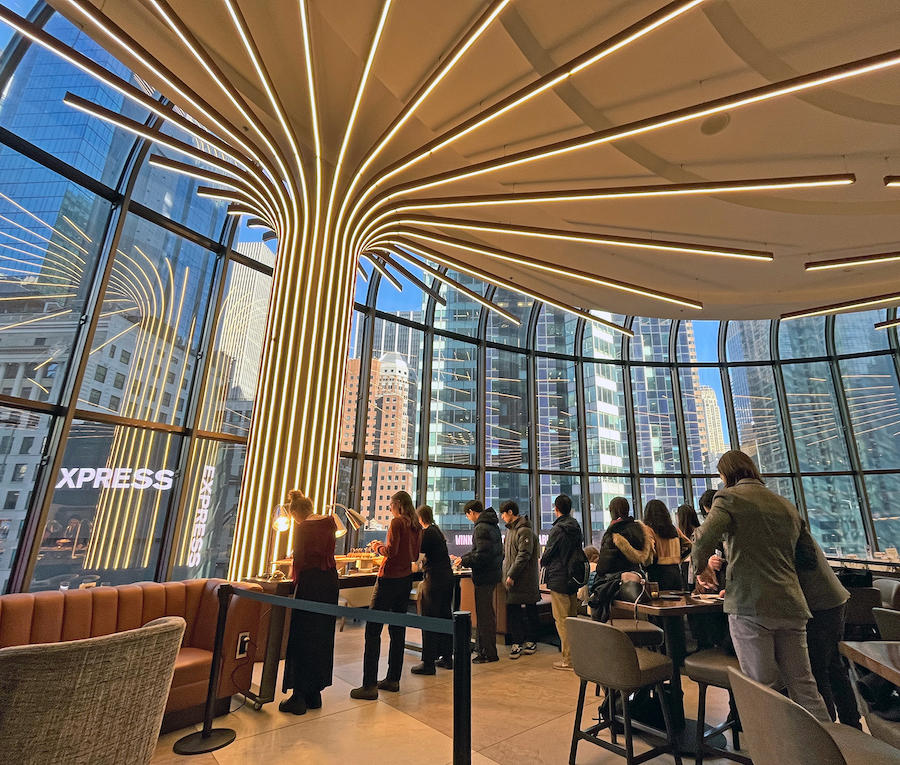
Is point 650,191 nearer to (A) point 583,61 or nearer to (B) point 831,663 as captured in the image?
(A) point 583,61

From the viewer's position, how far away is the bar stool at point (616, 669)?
2.47 metres

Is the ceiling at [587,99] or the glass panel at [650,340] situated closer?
the ceiling at [587,99]

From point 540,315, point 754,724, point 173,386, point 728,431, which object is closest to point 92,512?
point 173,386

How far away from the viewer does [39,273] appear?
4.93 meters

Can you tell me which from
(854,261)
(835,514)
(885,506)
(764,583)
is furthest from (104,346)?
(885,506)

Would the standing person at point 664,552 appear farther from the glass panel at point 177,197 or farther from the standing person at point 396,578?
the glass panel at point 177,197

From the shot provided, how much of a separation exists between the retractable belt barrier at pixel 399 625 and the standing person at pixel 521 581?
9.29ft

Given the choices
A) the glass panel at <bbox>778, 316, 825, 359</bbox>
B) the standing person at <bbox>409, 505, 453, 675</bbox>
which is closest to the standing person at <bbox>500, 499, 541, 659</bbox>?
the standing person at <bbox>409, 505, 453, 675</bbox>

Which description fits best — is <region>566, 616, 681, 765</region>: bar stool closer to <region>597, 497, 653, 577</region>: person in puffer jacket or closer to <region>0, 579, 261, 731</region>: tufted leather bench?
<region>597, 497, 653, 577</region>: person in puffer jacket

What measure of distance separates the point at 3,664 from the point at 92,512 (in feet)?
14.9

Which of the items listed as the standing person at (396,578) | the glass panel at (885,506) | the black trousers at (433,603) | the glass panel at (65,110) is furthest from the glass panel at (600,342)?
the glass panel at (65,110)

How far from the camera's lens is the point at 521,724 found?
10.5 feet

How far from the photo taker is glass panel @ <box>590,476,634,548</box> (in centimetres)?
950

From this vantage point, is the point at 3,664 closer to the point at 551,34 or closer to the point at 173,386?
the point at 551,34
